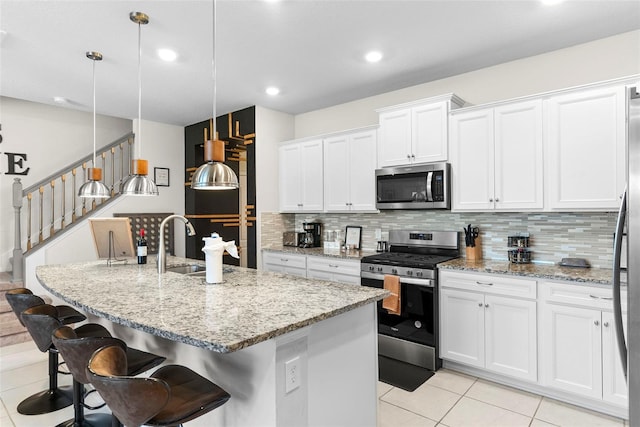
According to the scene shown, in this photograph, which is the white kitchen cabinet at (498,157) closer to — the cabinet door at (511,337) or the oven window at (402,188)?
the oven window at (402,188)

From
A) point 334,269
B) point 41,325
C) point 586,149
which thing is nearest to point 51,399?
point 41,325

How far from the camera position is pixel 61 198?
5.33 meters

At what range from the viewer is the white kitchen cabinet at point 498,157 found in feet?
9.92

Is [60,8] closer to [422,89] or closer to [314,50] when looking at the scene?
[314,50]

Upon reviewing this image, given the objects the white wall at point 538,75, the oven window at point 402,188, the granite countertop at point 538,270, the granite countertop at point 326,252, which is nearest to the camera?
the granite countertop at point 538,270

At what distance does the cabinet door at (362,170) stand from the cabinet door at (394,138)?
0.53ft

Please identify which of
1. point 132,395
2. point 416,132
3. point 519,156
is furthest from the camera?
point 416,132

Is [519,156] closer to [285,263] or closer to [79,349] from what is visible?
[285,263]

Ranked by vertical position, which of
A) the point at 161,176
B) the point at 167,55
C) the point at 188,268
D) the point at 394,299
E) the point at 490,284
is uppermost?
the point at 167,55

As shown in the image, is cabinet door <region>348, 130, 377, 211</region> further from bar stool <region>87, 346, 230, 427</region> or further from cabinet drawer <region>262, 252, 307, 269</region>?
bar stool <region>87, 346, 230, 427</region>

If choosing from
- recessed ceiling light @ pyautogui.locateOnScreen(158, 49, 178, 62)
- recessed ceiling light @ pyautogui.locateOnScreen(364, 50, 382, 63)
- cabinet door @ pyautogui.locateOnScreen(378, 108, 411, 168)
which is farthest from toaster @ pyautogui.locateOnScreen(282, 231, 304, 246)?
recessed ceiling light @ pyautogui.locateOnScreen(158, 49, 178, 62)

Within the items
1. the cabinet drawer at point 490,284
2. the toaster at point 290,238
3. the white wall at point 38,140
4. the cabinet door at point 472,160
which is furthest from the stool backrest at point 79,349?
the white wall at point 38,140

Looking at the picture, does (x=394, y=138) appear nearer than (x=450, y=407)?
No

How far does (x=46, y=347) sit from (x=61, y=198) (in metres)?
3.90
